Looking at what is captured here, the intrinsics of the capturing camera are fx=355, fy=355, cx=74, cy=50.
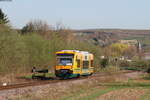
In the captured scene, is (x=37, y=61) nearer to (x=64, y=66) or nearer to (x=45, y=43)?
(x=45, y=43)

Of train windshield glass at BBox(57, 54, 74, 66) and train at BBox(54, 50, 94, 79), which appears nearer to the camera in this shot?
train at BBox(54, 50, 94, 79)

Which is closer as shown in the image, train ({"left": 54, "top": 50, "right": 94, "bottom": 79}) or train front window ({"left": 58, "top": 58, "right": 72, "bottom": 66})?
train ({"left": 54, "top": 50, "right": 94, "bottom": 79})

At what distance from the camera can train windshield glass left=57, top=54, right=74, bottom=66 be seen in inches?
1299

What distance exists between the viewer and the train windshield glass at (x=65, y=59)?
33000 mm

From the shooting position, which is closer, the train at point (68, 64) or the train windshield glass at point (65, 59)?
the train at point (68, 64)

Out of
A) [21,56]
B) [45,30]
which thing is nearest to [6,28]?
[21,56]

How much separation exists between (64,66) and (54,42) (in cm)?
1721

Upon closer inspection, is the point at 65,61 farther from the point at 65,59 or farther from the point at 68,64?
the point at 68,64

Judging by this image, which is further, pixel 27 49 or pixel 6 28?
pixel 27 49

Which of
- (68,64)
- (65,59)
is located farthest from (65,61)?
(68,64)

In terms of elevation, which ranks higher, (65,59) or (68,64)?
(65,59)

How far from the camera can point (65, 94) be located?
21078 mm

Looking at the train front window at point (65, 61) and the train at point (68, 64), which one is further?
→ the train front window at point (65, 61)

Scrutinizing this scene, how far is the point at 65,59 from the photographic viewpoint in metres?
33.3
